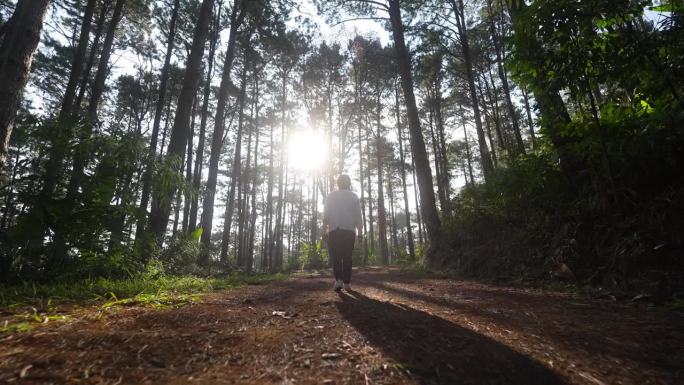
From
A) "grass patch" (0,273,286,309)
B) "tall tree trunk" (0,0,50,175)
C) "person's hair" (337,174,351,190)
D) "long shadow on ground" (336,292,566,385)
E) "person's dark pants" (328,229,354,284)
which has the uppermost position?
"tall tree trunk" (0,0,50,175)

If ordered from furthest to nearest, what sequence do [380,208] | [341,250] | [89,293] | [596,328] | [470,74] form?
[380,208] → [470,74] → [341,250] → [89,293] → [596,328]

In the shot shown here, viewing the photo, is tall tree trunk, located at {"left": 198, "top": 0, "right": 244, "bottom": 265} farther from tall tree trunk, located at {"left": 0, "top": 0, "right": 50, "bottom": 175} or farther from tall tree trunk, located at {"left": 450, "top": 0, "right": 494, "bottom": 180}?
tall tree trunk, located at {"left": 450, "top": 0, "right": 494, "bottom": 180}

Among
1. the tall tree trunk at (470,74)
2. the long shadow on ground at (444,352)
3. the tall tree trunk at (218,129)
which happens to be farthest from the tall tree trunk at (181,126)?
the tall tree trunk at (470,74)

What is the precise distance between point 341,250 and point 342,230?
30cm

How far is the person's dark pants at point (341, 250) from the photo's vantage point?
4.45 meters

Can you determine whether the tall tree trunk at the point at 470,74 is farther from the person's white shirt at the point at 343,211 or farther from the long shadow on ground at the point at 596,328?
the long shadow on ground at the point at 596,328

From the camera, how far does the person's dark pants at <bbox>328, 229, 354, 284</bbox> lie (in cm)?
445

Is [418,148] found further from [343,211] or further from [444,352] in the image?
[444,352]

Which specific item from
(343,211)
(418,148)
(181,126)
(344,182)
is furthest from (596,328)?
(418,148)

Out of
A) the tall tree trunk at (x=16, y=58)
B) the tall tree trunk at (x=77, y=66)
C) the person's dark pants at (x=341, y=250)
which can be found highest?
the tall tree trunk at (x=77, y=66)

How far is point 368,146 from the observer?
24.0 metres

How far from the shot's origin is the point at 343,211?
4609 mm

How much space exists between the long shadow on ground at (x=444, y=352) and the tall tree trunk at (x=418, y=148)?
611 centimetres

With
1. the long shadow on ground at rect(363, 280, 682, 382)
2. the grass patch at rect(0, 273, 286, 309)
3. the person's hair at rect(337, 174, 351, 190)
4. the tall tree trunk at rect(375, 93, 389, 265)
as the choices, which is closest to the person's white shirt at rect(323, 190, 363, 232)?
the person's hair at rect(337, 174, 351, 190)
